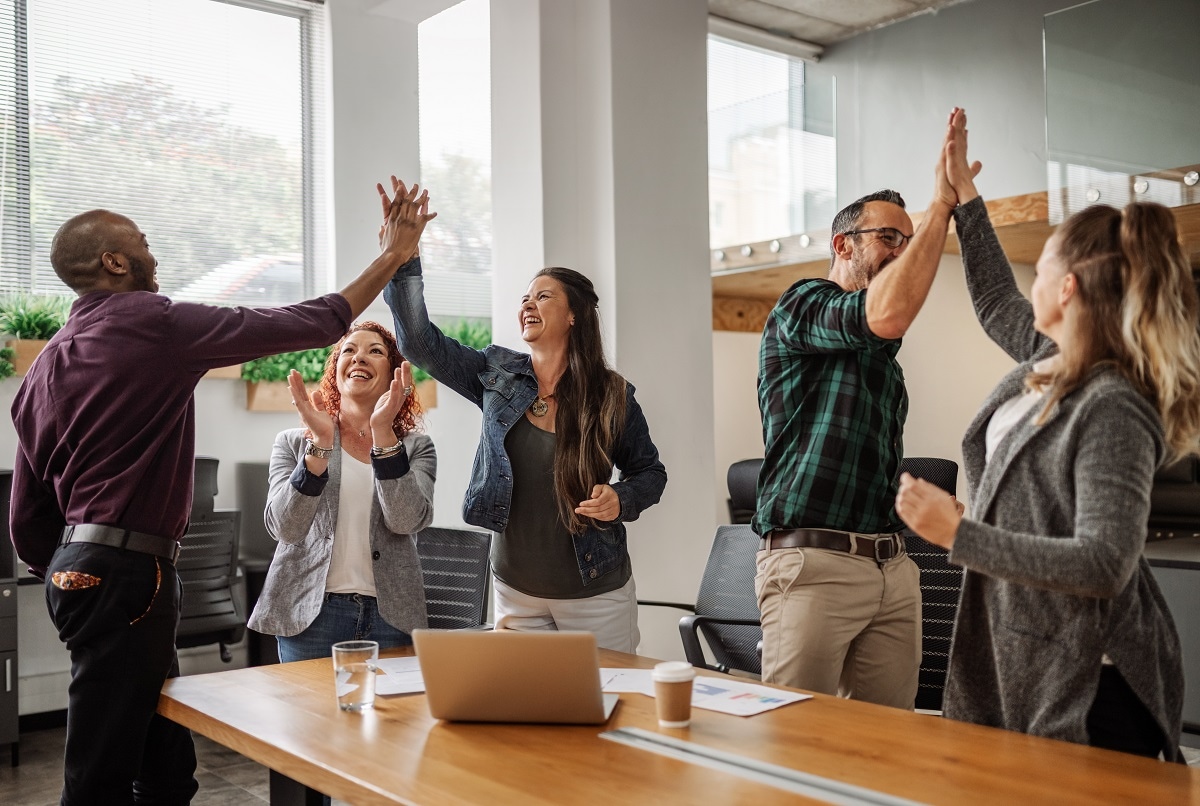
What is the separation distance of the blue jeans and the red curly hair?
1.63ft

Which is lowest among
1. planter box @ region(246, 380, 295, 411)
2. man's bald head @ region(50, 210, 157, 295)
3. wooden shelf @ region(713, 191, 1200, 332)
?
planter box @ region(246, 380, 295, 411)

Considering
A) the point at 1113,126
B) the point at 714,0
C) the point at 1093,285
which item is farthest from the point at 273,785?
the point at 714,0

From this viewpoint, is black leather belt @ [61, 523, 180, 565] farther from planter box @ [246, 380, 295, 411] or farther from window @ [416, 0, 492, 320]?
window @ [416, 0, 492, 320]

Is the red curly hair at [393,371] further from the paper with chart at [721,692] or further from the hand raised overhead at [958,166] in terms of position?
the hand raised overhead at [958,166]

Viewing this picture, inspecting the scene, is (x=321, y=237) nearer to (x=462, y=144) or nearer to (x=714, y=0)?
(x=462, y=144)

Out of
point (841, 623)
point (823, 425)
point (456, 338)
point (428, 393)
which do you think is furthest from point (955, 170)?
point (428, 393)

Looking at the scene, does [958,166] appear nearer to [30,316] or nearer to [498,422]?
[498,422]

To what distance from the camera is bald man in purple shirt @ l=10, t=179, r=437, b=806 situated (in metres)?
2.03

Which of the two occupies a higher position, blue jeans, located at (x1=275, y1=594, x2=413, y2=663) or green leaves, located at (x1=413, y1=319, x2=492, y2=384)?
green leaves, located at (x1=413, y1=319, x2=492, y2=384)

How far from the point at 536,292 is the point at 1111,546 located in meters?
1.62

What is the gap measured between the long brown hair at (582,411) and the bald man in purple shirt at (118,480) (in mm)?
630

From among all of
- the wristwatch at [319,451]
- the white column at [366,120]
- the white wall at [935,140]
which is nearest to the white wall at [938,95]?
the white wall at [935,140]

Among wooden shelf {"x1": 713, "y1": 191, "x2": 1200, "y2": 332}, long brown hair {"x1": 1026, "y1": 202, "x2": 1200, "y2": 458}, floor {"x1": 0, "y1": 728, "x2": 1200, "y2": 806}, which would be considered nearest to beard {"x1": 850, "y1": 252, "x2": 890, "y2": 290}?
long brown hair {"x1": 1026, "y1": 202, "x2": 1200, "y2": 458}

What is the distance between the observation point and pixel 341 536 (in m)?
2.57
